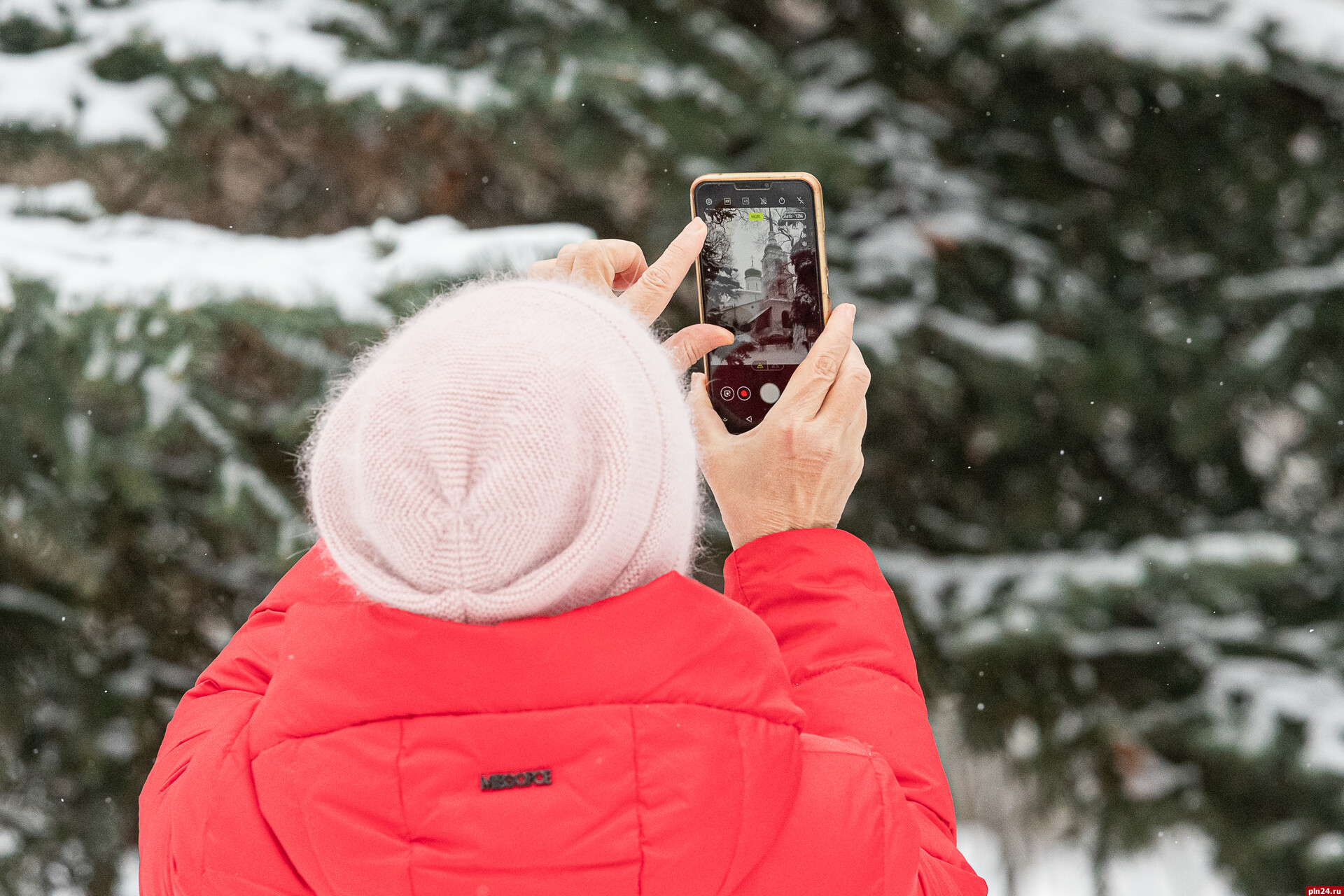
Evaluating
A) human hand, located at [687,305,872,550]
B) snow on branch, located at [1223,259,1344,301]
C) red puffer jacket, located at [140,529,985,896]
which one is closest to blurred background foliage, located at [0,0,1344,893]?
snow on branch, located at [1223,259,1344,301]

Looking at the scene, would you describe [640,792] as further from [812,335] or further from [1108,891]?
[1108,891]

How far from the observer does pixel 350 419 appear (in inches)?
21.4

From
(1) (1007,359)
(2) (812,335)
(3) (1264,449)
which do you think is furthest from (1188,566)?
(2) (812,335)

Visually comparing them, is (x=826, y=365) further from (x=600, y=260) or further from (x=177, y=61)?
(x=177, y=61)

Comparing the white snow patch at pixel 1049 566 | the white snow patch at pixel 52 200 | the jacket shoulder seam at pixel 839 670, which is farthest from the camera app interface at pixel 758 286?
the white snow patch at pixel 52 200

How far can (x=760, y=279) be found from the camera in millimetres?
978

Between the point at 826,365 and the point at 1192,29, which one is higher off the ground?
the point at 1192,29

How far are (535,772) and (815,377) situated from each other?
0.43 meters

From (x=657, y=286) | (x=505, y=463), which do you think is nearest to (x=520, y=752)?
(x=505, y=463)

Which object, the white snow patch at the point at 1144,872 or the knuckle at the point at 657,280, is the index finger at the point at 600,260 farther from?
the white snow patch at the point at 1144,872

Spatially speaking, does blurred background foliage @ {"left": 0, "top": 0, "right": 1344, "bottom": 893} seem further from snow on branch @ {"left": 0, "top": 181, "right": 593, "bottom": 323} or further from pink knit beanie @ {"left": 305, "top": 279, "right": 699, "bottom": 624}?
pink knit beanie @ {"left": 305, "top": 279, "right": 699, "bottom": 624}

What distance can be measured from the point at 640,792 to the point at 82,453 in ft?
3.73

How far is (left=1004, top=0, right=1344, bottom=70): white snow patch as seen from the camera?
1.22 meters

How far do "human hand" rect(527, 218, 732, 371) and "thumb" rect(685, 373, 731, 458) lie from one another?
0.16 feet
